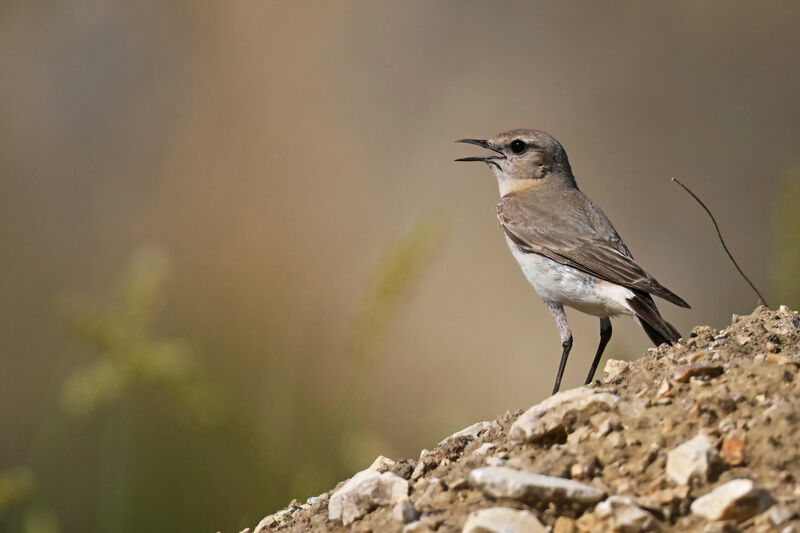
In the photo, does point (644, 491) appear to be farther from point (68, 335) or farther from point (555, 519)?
point (68, 335)

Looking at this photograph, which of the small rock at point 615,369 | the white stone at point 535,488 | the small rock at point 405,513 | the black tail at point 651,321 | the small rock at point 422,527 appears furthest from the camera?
the black tail at point 651,321

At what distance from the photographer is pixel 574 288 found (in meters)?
5.34

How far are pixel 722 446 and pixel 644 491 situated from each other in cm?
28

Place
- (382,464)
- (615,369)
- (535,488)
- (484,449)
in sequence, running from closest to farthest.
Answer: (535,488) → (484,449) → (382,464) → (615,369)

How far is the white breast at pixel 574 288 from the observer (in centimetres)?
513

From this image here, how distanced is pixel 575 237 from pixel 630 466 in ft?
9.96

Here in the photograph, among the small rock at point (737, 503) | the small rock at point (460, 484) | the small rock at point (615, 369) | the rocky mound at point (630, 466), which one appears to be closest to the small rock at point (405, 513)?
the rocky mound at point (630, 466)

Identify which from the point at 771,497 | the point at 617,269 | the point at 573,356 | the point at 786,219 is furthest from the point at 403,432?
the point at 771,497

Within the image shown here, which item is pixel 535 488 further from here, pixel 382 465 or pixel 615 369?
pixel 615 369

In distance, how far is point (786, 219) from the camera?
4832mm

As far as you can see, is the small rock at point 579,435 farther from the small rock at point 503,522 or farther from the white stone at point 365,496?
the white stone at point 365,496

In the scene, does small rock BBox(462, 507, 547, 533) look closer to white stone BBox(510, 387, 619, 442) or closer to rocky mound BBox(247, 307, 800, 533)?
rocky mound BBox(247, 307, 800, 533)

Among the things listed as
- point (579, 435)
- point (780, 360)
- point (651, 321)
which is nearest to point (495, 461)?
point (579, 435)

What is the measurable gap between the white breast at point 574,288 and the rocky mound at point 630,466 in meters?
1.69
